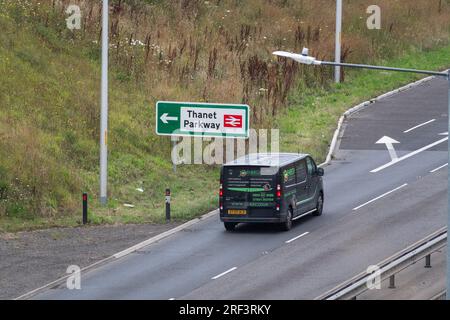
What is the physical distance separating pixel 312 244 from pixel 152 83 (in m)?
17.2

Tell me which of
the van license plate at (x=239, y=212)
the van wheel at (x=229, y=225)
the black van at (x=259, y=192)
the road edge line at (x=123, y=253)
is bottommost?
the road edge line at (x=123, y=253)

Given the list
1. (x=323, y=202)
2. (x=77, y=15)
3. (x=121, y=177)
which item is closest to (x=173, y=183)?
(x=121, y=177)

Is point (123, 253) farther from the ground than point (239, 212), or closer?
closer

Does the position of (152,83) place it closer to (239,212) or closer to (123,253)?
(239,212)

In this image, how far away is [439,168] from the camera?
40938 millimetres

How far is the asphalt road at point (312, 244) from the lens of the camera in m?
27.2

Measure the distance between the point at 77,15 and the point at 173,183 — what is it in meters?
13.1

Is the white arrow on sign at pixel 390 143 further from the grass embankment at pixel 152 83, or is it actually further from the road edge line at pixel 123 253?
the road edge line at pixel 123 253

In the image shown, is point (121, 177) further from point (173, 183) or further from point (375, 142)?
point (375, 142)

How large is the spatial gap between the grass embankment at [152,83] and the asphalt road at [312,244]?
2967 millimetres

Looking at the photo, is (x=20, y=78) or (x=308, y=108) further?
(x=308, y=108)

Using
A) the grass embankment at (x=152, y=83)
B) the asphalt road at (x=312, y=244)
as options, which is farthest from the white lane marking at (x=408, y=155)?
the grass embankment at (x=152, y=83)

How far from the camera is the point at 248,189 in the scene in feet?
107

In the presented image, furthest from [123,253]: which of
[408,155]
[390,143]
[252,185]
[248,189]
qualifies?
[390,143]
